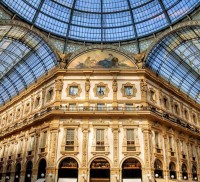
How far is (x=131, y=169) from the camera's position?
3441 cm

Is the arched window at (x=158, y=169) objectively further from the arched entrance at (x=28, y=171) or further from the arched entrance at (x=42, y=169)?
the arched entrance at (x=28, y=171)

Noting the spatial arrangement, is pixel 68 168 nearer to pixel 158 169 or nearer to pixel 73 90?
pixel 73 90

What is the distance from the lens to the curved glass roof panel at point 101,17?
141ft

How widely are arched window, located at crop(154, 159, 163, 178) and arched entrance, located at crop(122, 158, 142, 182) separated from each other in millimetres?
2941

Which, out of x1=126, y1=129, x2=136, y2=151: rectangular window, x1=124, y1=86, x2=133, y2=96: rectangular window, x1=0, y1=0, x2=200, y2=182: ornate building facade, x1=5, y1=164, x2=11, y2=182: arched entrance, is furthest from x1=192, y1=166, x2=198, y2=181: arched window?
x1=5, y1=164, x2=11, y2=182: arched entrance

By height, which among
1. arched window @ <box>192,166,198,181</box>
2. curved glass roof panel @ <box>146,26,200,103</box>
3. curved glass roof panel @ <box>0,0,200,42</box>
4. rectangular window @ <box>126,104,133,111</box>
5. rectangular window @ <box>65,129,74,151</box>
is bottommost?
arched window @ <box>192,166,198,181</box>

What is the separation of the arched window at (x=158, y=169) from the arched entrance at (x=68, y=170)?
11.6 meters

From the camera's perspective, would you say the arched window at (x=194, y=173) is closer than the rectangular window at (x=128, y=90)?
No

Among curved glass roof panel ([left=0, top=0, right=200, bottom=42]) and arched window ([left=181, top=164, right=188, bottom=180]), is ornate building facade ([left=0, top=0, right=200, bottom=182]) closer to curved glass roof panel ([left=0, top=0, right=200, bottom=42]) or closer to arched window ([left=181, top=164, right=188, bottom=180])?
arched window ([left=181, top=164, right=188, bottom=180])

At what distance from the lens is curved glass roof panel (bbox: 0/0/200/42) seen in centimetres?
4292

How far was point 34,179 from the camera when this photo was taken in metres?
36.8

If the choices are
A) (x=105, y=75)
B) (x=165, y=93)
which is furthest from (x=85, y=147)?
(x=165, y=93)

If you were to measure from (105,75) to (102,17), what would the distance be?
13415 millimetres

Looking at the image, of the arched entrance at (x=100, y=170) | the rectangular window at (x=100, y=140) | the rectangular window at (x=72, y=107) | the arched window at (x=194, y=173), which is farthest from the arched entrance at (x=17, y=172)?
the arched window at (x=194, y=173)
